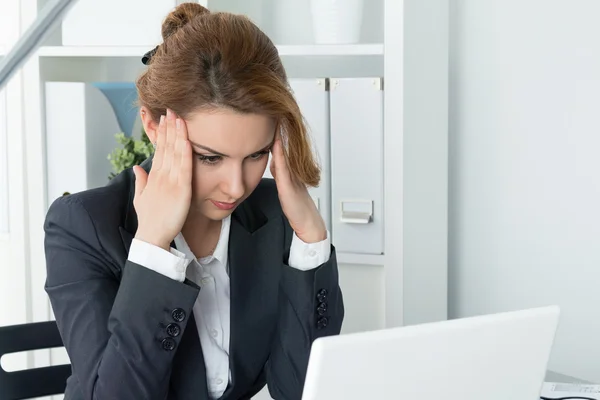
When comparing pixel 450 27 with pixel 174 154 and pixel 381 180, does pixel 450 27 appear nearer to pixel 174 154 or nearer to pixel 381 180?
pixel 381 180

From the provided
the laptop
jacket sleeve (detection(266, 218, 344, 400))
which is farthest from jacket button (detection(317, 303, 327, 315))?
the laptop

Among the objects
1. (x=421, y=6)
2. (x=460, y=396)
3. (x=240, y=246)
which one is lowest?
(x=460, y=396)

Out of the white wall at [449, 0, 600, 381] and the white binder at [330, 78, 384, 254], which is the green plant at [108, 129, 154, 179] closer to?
the white binder at [330, 78, 384, 254]

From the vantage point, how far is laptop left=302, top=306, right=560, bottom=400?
36.8 inches

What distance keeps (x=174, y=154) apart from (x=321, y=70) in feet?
3.42

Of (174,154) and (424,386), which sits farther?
(174,154)

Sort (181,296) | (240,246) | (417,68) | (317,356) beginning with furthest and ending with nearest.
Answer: (417,68) < (240,246) < (181,296) < (317,356)

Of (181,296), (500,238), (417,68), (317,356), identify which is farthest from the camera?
(500,238)

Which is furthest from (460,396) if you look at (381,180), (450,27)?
(450,27)

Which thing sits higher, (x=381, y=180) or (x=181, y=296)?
(x=381, y=180)

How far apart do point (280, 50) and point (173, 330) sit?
0.87m

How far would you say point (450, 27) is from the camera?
2.35 meters

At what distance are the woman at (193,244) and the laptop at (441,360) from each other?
568mm

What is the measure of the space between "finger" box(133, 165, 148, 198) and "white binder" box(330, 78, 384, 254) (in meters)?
0.66
